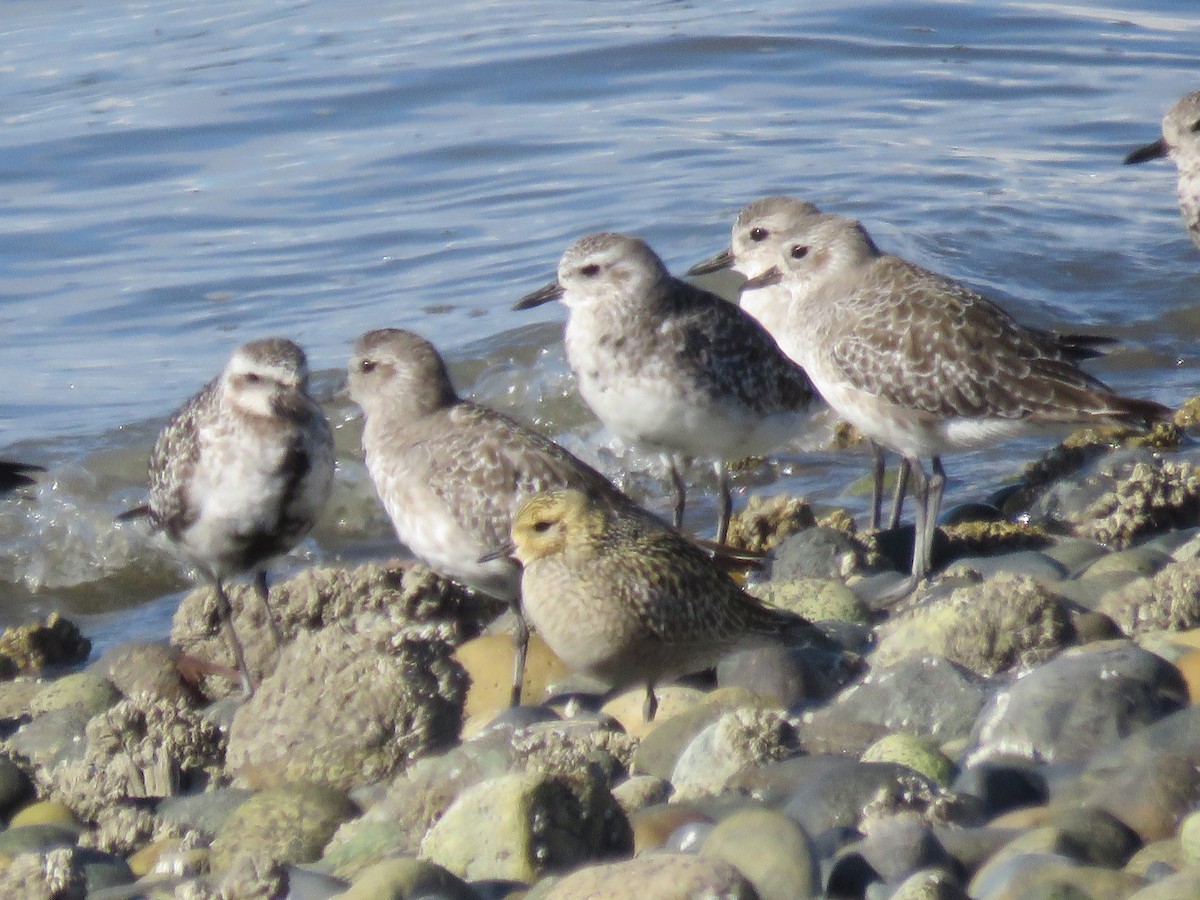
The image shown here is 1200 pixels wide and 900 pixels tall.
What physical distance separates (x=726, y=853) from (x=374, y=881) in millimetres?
781

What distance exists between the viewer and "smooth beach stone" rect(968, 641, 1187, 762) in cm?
448

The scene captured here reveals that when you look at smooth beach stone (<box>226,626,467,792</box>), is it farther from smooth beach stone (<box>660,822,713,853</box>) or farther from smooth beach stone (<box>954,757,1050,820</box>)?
smooth beach stone (<box>954,757,1050,820</box>)

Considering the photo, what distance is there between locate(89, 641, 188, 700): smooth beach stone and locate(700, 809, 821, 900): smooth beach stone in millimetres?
3253

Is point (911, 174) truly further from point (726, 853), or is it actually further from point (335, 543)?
point (726, 853)

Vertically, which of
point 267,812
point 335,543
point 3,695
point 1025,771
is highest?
point 1025,771

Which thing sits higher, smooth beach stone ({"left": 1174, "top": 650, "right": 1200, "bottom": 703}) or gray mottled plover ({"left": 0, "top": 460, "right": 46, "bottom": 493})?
smooth beach stone ({"left": 1174, "top": 650, "right": 1200, "bottom": 703})

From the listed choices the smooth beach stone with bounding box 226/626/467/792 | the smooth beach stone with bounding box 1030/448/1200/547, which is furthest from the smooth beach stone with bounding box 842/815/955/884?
the smooth beach stone with bounding box 1030/448/1200/547

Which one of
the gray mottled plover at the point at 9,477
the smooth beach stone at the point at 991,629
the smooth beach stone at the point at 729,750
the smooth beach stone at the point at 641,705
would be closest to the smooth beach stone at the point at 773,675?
the smooth beach stone at the point at 641,705

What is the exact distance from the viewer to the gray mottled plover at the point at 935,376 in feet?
23.7

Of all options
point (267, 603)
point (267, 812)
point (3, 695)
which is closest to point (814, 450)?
point (267, 603)

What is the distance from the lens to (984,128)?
15.9 metres

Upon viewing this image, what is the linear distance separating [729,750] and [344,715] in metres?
1.28

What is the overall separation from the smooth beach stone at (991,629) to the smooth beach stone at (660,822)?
1.16 meters

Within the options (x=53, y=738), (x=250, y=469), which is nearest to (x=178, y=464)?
(x=250, y=469)
